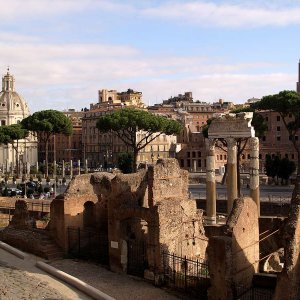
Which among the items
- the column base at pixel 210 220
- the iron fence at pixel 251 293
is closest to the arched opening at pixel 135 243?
the iron fence at pixel 251 293

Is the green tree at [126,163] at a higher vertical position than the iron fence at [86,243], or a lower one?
higher

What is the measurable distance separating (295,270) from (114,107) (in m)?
77.8

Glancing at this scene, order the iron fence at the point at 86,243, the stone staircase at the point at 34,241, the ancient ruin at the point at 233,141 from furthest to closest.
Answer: the ancient ruin at the point at 233,141 < the iron fence at the point at 86,243 < the stone staircase at the point at 34,241

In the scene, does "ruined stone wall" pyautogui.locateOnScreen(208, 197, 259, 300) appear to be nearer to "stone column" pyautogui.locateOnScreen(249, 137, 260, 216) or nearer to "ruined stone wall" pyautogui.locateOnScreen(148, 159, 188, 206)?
"ruined stone wall" pyautogui.locateOnScreen(148, 159, 188, 206)

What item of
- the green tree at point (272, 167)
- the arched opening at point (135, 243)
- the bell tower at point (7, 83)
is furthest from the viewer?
the bell tower at point (7, 83)

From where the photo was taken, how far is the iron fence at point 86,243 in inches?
746

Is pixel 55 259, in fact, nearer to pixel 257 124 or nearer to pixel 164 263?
pixel 164 263

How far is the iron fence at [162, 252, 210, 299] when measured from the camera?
14242 mm

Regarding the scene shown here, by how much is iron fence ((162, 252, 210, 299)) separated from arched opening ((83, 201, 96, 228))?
6.09 m

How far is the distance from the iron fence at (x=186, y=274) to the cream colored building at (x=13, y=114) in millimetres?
69271

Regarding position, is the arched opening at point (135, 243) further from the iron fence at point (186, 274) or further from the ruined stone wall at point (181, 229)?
the iron fence at point (186, 274)

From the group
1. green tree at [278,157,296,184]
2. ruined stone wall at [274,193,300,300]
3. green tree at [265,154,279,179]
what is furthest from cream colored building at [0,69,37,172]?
ruined stone wall at [274,193,300,300]

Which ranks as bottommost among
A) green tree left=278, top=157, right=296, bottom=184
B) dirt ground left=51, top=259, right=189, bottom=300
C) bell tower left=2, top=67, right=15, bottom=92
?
A: dirt ground left=51, top=259, right=189, bottom=300

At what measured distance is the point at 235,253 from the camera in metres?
13.3
